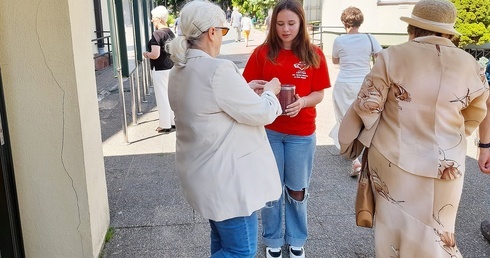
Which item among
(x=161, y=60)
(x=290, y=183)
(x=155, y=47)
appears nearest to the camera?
(x=290, y=183)

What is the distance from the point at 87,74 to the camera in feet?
10.3

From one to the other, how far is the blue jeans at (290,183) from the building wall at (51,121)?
1.22 m

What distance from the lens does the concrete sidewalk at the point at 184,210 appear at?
352cm

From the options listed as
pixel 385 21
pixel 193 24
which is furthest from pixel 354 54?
pixel 385 21

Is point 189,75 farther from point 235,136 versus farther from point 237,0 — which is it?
point 237,0

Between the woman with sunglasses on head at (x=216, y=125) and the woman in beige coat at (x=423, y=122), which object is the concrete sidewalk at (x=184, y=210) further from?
the woman with sunglasses on head at (x=216, y=125)

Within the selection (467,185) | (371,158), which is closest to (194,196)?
(371,158)

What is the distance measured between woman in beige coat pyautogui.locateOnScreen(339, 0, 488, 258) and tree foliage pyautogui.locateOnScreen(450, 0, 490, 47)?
10569 mm

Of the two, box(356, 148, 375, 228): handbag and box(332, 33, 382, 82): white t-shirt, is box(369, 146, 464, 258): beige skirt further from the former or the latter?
box(332, 33, 382, 82): white t-shirt

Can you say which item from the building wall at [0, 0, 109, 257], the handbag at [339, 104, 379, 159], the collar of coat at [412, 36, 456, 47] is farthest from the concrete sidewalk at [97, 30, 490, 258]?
the collar of coat at [412, 36, 456, 47]

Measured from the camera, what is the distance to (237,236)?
7.59 feet

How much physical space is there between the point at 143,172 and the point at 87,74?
89.0 inches

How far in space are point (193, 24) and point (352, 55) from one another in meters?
3.27

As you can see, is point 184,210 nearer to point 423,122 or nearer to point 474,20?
point 423,122
